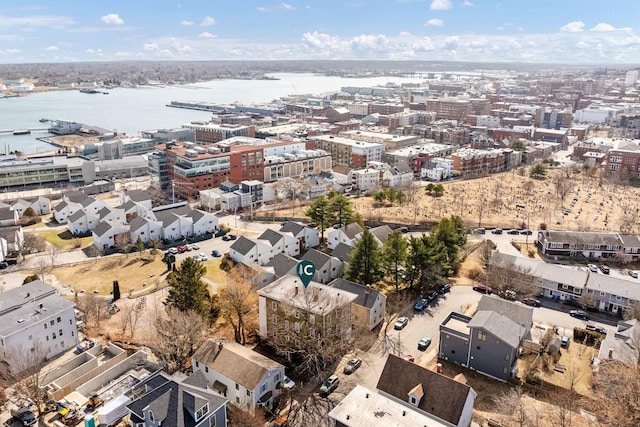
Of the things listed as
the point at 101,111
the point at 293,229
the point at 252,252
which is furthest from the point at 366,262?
the point at 101,111

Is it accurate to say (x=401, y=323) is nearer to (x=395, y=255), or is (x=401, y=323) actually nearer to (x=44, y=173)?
(x=395, y=255)

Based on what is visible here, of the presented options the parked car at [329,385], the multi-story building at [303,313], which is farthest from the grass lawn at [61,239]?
the parked car at [329,385]

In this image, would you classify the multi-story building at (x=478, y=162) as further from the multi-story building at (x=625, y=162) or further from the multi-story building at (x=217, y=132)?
the multi-story building at (x=217, y=132)

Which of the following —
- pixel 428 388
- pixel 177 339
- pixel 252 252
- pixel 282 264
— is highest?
pixel 177 339

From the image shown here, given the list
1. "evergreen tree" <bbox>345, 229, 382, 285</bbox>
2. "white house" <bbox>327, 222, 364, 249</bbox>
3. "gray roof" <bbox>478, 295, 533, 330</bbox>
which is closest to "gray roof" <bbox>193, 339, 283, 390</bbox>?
"evergreen tree" <bbox>345, 229, 382, 285</bbox>

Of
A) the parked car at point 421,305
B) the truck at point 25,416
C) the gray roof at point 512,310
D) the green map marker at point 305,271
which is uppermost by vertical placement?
the green map marker at point 305,271

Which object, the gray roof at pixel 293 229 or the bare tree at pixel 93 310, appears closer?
the bare tree at pixel 93 310

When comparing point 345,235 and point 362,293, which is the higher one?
point 362,293
